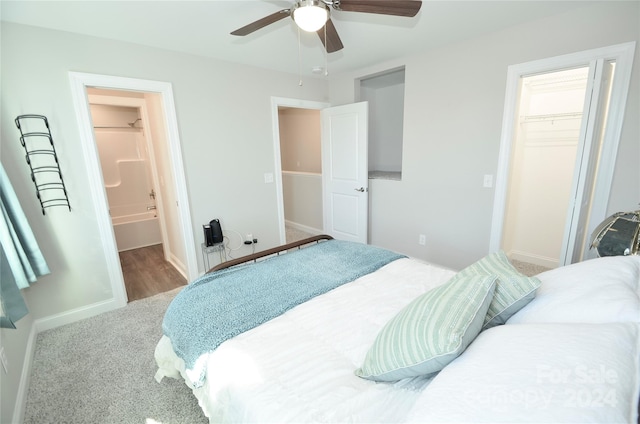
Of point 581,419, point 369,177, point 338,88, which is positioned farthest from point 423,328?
point 338,88

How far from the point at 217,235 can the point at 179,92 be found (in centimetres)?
153

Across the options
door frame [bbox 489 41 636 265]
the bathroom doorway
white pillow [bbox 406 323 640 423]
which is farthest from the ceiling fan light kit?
the bathroom doorway

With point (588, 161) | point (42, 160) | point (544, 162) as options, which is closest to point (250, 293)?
point (42, 160)

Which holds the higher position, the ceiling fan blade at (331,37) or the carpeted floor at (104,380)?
the ceiling fan blade at (331,37)

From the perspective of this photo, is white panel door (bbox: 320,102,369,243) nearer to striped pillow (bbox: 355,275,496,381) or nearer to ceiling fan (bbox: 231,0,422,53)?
ceiling fan (bbox: 231,0,422,53)

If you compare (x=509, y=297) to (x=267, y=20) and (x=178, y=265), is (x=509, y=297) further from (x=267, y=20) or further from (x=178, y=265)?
(x=178, y=265)

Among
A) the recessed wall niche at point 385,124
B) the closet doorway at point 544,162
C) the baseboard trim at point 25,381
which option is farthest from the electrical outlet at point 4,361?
the closet doorway at point 544,162

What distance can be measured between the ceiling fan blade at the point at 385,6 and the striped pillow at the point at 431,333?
1.39 metres

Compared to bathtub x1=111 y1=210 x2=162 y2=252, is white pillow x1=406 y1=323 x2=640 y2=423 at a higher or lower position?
higher

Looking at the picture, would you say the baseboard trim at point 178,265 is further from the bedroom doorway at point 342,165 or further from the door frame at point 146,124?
the bedroom doorway at point 342,165

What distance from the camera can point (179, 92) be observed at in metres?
2.80

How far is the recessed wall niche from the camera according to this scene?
421cm

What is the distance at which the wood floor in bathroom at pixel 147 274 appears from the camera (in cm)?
304

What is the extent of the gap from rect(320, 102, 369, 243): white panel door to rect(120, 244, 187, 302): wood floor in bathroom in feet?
7.12
